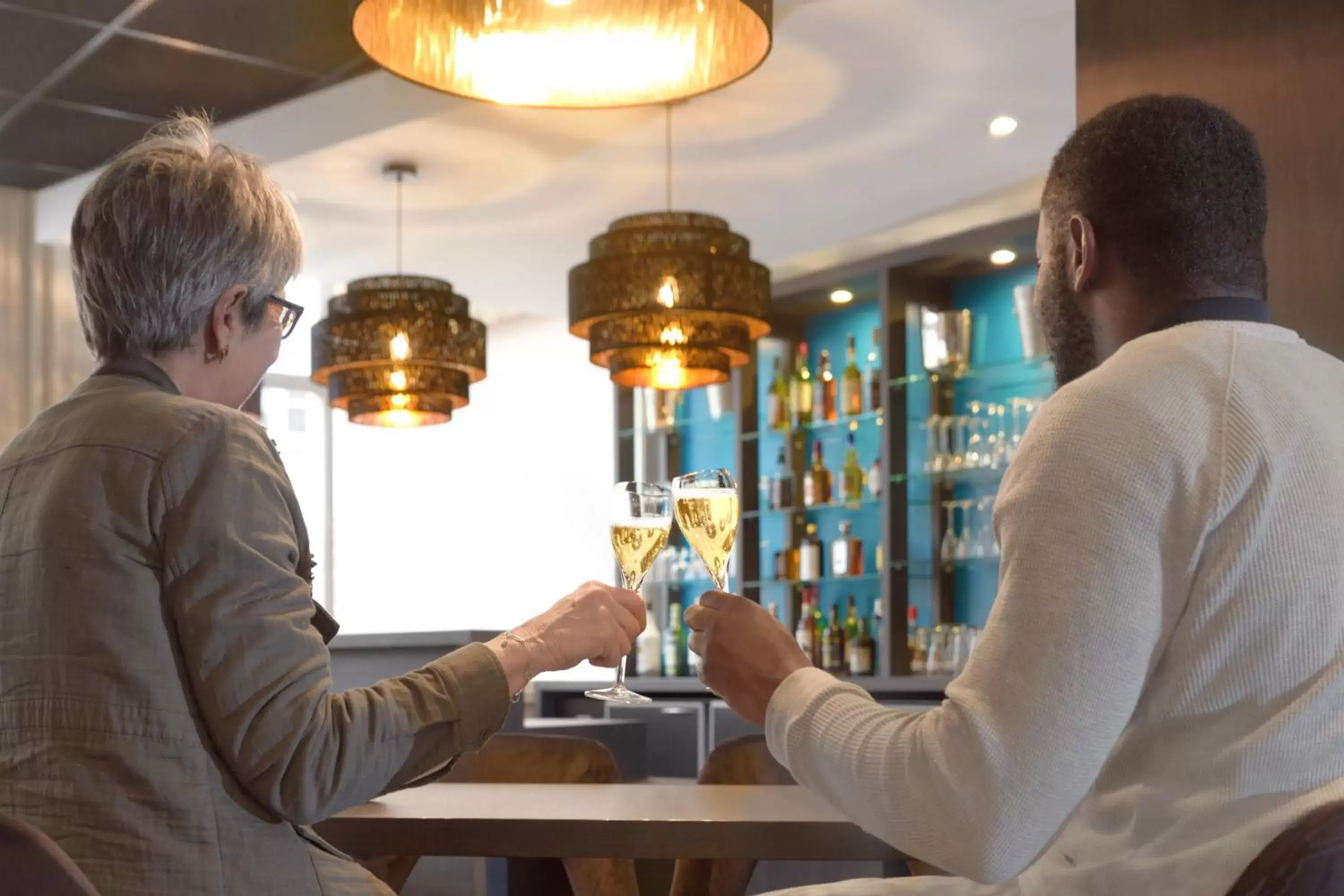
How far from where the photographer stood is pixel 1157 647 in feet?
3.83

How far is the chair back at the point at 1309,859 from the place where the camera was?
99 cm

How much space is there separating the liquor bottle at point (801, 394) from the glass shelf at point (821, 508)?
0.38m

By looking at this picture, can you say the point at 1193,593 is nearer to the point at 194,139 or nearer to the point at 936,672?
the point at 194,139

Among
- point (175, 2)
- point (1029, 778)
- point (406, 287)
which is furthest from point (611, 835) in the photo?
point (175, 2)

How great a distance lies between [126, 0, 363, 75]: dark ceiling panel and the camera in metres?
4.61

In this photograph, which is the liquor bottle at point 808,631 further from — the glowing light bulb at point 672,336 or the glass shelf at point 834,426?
the glowing light bulb at point 672,336

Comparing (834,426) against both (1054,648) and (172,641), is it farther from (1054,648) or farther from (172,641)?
(1054,648)

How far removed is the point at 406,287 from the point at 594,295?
948mm

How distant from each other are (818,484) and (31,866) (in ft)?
19.0

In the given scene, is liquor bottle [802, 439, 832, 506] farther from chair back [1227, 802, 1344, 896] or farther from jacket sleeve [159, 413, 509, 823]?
chair back [1227, 802, 1344, 896]

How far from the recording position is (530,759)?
2883 mm

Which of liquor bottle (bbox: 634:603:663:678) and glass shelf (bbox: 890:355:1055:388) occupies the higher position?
glass shelf (bbox: 890:355:1055:388)

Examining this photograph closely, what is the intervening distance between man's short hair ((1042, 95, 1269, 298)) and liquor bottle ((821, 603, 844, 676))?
5305 mm

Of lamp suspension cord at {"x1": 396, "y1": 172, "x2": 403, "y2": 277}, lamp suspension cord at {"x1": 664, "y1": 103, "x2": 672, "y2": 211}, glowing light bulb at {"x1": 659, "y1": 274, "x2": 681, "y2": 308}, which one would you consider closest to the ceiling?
A: lamp suspension cord at {"x1": 396, "y1": 172, "x2": 403, "y2": 277}
